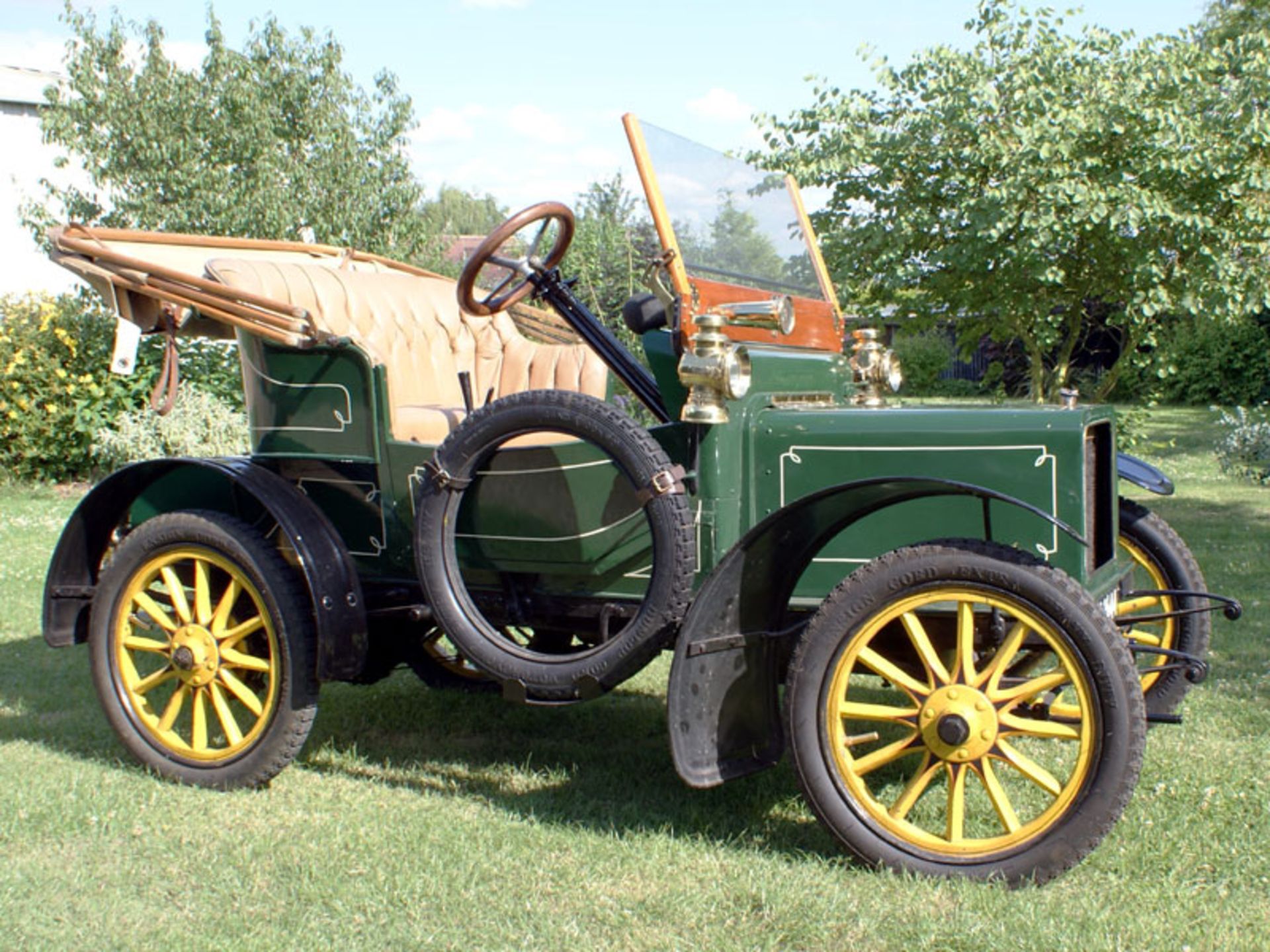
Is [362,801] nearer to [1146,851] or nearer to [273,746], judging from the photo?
[273,746]

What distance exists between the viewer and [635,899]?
312 centimetres

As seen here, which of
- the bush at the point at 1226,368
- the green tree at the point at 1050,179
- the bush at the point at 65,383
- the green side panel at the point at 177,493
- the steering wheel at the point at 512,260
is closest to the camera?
the steering wheel at the point at 512,260

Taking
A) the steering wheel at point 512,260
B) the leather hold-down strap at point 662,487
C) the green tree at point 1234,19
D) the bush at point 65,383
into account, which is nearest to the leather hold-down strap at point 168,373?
the steering wheel at point 512,260

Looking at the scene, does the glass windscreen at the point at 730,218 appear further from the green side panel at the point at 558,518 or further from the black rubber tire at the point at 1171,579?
the black rubber tire at the point at 1171,579

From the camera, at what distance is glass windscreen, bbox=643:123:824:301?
3910 millimetres

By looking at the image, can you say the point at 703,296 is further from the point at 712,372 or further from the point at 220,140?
the point at 220,140

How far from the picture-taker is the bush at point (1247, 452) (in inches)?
464

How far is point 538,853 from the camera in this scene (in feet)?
11.3

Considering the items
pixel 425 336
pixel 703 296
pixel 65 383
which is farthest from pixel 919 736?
pixel 65 383

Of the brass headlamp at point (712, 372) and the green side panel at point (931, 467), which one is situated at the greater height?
the brass headlamp at point (712, 372)

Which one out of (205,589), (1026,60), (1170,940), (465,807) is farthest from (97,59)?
(1170,940)

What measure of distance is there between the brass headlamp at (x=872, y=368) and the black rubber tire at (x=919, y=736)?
1304 millimetres

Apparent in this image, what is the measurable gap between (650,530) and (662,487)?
25 centimetres

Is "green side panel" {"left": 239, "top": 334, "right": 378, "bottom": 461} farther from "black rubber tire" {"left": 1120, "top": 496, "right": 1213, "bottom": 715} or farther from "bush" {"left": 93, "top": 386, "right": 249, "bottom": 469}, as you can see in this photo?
"bush" {"left": 93, "top": 386, "right": 249, "bottom": 469}
